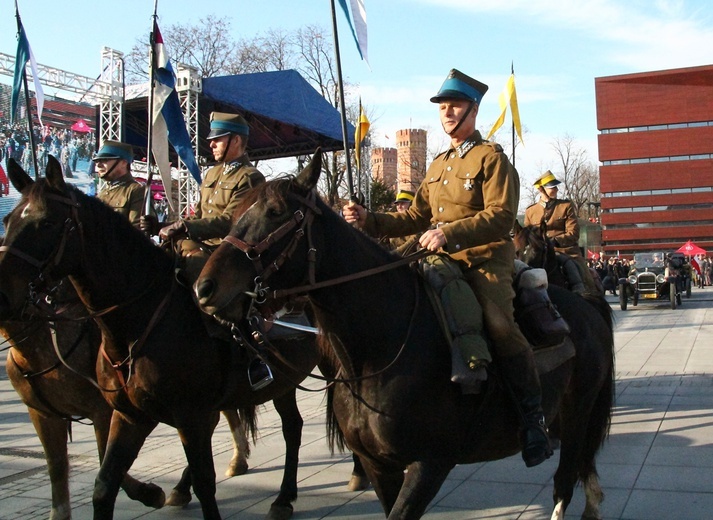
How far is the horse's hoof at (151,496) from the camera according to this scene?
17.0 feet

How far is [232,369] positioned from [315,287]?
1.88m

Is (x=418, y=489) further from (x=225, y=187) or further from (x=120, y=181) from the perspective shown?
(x=120, y=181)

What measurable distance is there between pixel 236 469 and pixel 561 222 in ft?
19.2

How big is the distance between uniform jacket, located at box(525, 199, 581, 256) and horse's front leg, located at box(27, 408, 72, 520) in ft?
21.6

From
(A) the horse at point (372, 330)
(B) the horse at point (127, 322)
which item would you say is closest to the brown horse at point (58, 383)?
(B) the horse at point (127, 322)

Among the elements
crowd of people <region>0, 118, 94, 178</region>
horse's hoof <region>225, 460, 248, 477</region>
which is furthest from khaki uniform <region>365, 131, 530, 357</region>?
crowd of people <region>0, 118, 94, 178</region>

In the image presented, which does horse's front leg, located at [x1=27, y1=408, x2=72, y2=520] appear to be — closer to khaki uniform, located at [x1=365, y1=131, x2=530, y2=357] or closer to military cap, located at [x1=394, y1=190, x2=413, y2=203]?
khaki uniform, located at [x1=365, y1=131, x2=530, y2=357]

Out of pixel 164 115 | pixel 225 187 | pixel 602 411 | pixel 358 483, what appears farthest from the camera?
pixel 164 115

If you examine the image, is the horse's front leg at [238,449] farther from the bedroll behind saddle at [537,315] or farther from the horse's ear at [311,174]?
the horse's ear at [311,174]

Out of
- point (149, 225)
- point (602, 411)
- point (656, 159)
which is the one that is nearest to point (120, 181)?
point (149, 225)

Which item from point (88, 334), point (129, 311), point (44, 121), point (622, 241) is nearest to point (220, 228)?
point (129, 311)

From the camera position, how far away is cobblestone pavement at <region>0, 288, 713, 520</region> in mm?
5277

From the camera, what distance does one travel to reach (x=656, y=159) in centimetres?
5975

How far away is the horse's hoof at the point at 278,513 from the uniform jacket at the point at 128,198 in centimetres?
248
